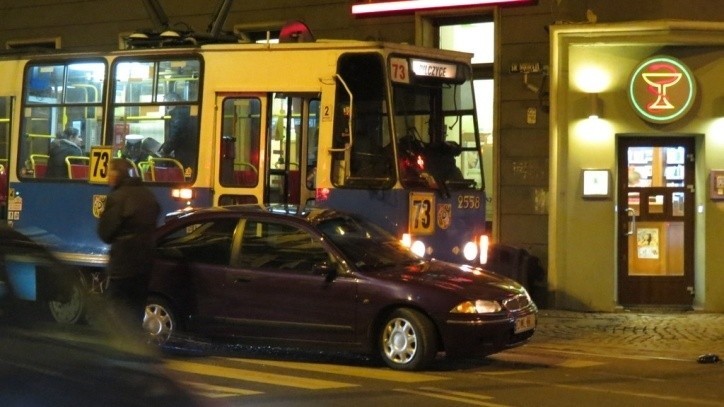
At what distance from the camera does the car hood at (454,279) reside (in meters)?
10.4

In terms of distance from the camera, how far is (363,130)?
12523 millimetres

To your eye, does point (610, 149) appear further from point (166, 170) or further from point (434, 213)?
point (166, 170)

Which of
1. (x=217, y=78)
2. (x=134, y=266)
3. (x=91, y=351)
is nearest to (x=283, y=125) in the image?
(x=217, y=78)

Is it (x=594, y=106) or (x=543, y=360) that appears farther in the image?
(x=594, y=106)

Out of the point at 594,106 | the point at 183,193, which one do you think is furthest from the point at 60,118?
the point at 594,106

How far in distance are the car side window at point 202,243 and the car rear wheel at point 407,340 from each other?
6.00ft

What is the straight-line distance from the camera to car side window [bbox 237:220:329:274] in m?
10.8

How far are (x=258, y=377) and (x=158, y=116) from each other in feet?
15.8

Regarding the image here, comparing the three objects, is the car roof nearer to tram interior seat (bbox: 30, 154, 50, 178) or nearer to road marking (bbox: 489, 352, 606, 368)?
road marking (bbox: 489, 352, 606, 368)

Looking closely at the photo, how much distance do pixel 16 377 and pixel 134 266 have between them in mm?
5650

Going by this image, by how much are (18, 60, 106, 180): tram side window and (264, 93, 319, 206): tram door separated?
2.42 metres

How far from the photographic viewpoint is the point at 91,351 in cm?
485

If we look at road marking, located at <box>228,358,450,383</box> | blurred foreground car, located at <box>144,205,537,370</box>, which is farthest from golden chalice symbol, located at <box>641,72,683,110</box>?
road marking, located at <box>228,358,450,383</box>

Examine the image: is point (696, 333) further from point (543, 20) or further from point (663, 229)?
point (543, 20)
